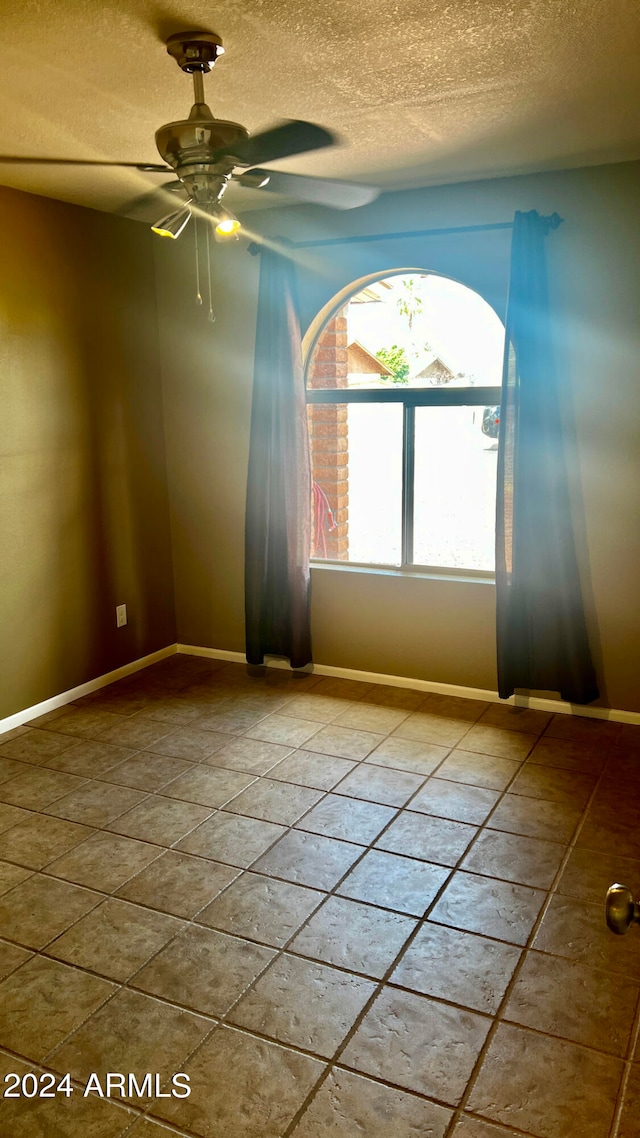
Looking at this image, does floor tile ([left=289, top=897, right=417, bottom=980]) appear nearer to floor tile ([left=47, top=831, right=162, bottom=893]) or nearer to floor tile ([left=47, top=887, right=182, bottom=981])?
floor tile ([left=47, top=887, right=182, bottom=981])

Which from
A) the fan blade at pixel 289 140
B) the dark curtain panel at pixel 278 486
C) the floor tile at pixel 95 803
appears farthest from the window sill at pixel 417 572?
the fan blade at pixel 289 140

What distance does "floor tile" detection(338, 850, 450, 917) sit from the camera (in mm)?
2570

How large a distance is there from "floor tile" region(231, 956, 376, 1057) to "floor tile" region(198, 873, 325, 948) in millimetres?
129

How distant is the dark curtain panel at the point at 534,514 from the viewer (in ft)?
11.8

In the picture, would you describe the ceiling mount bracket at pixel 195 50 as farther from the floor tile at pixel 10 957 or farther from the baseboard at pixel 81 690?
the baseboard at pixel 81 690

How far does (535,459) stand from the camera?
3680 mm

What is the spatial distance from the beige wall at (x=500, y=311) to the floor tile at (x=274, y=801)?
47.7 inches

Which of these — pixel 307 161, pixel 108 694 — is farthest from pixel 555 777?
pixel 307 161

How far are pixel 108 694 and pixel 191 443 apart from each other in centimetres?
146

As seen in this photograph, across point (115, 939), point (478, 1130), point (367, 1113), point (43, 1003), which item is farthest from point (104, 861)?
point (478, 1130)

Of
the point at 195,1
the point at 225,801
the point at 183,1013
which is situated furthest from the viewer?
the point at 225,801

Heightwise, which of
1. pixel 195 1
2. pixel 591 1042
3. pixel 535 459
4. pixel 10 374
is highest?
pixel 195 1

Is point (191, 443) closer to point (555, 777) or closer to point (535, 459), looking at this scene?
point (535, 459)

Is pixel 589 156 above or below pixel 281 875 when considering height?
above
